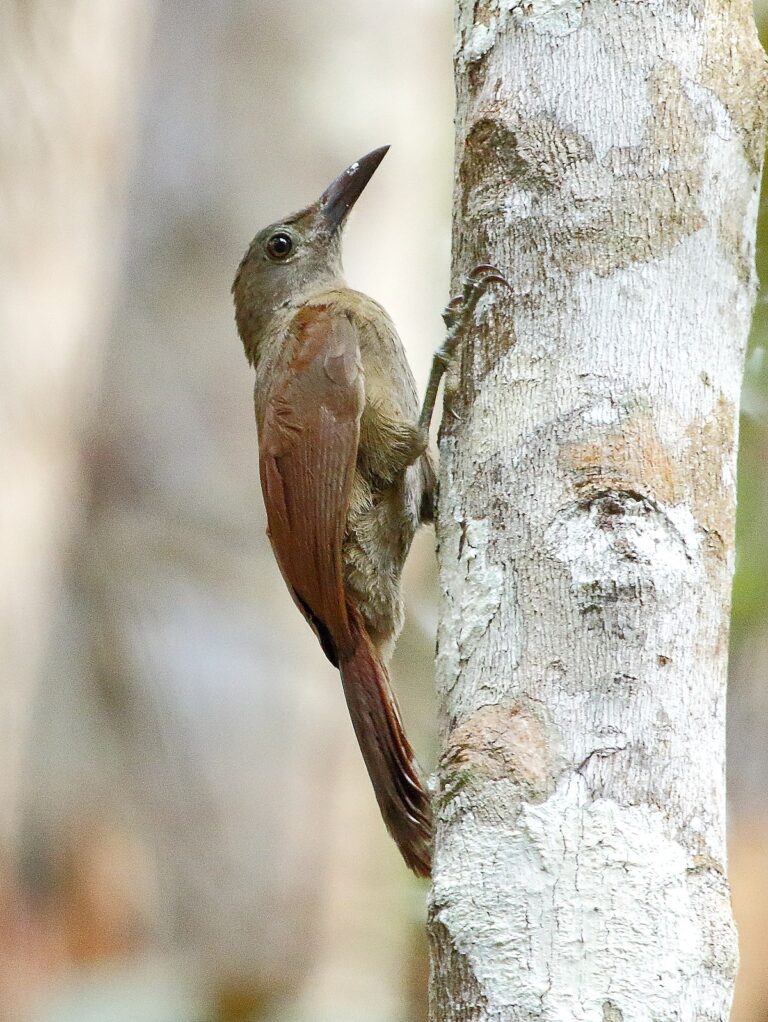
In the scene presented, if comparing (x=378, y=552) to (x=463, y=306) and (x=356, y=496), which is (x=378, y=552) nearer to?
(x=356, y=496)

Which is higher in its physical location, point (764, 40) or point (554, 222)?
point (764, 40)

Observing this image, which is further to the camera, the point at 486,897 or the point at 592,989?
the point at 486,897

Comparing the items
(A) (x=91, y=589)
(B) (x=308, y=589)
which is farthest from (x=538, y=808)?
(A) (x=91, y=589)

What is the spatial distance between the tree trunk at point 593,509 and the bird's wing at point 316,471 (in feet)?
2.40

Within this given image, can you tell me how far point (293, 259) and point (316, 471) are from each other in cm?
100

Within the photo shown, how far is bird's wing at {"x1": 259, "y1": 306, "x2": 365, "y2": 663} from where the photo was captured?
8.84 ft

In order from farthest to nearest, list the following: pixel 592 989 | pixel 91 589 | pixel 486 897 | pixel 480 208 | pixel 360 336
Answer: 1. pixel 91 589
2. pixel 360 336
3. pixel 480 208
4. pixel 486 897
5. pixel 592 989

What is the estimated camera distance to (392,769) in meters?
2.52

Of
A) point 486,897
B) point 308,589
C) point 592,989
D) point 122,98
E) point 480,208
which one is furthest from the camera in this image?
point 122,98

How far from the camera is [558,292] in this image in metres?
1.78

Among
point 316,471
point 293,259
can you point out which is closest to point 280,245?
point 293,259

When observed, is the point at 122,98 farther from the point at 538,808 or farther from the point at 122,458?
the point at 538,808

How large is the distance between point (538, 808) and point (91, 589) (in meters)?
3.54

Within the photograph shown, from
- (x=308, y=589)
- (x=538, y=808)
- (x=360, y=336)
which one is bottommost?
(x=538, y=808)
